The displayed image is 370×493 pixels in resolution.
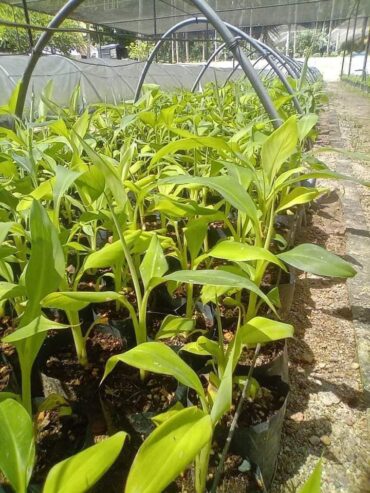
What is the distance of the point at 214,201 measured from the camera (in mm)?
1258

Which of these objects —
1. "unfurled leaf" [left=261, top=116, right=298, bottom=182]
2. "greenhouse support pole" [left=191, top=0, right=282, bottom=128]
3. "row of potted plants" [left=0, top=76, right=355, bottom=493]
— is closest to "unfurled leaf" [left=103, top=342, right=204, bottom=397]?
"row of potted plants" [left=0, top=76, right=355, bottom=493]

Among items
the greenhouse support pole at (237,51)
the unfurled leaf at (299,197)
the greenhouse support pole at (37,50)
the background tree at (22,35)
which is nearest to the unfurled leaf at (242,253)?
the unfurled leaf at (299,197)

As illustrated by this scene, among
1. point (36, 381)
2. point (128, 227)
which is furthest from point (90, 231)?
point (36, 381)

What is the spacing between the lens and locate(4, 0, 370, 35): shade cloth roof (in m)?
5.96

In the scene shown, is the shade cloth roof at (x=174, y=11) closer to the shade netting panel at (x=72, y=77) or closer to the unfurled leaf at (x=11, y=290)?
the shade netting panel at (x=72, y=77)

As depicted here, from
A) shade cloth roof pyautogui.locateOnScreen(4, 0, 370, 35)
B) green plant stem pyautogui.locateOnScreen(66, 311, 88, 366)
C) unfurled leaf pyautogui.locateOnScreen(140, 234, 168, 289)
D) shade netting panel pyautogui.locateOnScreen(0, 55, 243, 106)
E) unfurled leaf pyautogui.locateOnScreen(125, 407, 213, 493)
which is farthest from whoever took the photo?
shade cloth roof pyautogui.locateOnScreen(4, 0, 370, 35)

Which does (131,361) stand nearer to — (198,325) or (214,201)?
(198,325)

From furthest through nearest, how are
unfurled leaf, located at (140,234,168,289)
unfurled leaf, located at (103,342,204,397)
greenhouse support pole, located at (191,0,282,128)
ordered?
greenhouse support pole, located at (191,0,282,128), unfurled leaf, located at (140,234,168,289), unfurled leaf, located at (103,342,204,397)

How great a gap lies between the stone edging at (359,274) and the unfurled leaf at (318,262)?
17.0 inches

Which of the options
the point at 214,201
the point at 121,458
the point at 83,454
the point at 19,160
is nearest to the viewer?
the point at 83,454

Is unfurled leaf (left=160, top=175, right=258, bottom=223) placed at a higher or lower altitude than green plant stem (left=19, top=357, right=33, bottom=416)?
higher

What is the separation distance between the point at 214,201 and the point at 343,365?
63cm

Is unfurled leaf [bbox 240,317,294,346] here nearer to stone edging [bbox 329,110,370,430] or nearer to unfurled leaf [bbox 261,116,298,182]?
unfurled leaf [bbox 261,116,298,182]

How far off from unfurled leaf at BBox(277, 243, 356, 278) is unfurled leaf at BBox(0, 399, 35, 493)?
14.4 inches
